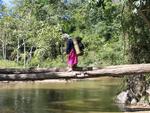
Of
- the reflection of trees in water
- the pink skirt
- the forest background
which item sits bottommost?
the reflection of trees in water

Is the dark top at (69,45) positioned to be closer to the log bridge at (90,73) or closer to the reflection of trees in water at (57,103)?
the log bridge at (90,73)

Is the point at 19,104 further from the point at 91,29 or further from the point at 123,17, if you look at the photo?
the point at 91,29

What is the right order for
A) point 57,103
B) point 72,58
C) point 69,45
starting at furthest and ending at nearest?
point 57,103 < point 69,45 < point 72,58

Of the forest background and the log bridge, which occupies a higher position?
the forest background

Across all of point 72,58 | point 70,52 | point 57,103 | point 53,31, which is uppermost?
point 53,31

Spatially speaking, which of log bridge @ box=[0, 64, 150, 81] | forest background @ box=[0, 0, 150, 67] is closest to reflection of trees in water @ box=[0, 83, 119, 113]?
log bridge @ box=[0, 64, 150, 81]

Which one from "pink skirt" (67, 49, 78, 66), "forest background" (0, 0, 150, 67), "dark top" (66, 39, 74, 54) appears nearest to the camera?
"pink skirt" (67, 49, 78, 66)

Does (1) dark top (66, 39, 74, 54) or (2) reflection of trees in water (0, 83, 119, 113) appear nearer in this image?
(1) dark top (66, 39, 74, 54)

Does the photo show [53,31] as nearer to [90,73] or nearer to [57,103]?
[57,103]

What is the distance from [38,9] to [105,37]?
708 centimetres

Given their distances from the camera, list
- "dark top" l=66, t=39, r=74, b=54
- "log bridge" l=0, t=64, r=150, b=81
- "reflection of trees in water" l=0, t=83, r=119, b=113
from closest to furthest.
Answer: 1. "log bridge" l=0, t=64, r=150, b=81
2. "dark top" l=66, t=39, r=74, b=54
3. "reflection of trees in water" l=0, t=83, r=119, b=113

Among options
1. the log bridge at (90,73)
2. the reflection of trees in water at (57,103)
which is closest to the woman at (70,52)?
the log bridge at (90,73)

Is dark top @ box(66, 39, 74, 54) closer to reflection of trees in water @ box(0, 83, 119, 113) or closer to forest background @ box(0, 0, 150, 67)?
reflection of trees in water @ box(0, 83, 119, 113)

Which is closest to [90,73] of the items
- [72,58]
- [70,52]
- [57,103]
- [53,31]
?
[72,58]
